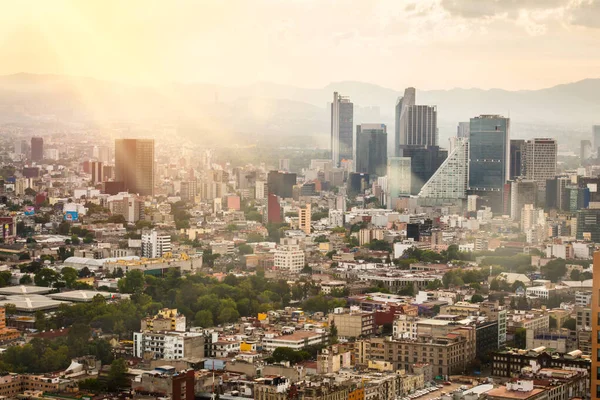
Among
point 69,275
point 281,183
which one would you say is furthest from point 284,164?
point 69,275

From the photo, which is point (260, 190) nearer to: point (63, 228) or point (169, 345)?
point (63, 228)

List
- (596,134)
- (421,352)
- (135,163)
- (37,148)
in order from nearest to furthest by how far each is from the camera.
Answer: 1. (421,352)
2. (135,163)
3. (37,148)
4. (596,134)

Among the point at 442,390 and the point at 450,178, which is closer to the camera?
the point at 442,390

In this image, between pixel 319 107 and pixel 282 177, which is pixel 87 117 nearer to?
pixel 282 177

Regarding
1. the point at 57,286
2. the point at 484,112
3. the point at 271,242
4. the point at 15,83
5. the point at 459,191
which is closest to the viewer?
the point at 57,286

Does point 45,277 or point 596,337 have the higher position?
point 596,337

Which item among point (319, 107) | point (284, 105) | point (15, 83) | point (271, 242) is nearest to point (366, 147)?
point (319, 107)
